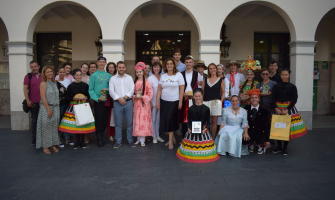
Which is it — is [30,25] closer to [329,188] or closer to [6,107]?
[6,107]

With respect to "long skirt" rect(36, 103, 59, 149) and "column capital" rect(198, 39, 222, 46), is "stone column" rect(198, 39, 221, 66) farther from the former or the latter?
"long skirt" rect(36, 103, 59, 149)

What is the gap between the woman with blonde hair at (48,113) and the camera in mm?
4496

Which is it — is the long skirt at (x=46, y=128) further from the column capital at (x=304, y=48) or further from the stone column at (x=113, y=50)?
the column capital at (x=304, y=48)

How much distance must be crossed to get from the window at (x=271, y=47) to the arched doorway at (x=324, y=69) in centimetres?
112

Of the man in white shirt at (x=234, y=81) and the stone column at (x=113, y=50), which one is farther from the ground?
the stone column at (x=113, y=50)

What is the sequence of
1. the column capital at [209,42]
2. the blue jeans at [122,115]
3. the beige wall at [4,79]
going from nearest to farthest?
the blue jeans at [122,115]
the column capital at [209,42]
the beige wall at [4,79]

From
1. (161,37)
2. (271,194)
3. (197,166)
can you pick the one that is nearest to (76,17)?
(161,37)

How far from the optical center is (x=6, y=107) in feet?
29.8

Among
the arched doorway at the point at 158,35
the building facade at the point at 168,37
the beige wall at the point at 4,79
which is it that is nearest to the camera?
the building facade at the point at 168,37

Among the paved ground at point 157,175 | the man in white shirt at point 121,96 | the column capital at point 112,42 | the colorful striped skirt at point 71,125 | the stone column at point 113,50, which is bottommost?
the paved ground at point 157,175

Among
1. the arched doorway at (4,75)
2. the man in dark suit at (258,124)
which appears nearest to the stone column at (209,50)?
the man in dark suit at (258,124)

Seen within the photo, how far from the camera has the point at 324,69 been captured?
355 inches

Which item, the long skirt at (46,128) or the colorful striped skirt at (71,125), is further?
the colorful striped skirt at (71,125)

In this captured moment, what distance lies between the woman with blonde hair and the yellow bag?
167 inches
